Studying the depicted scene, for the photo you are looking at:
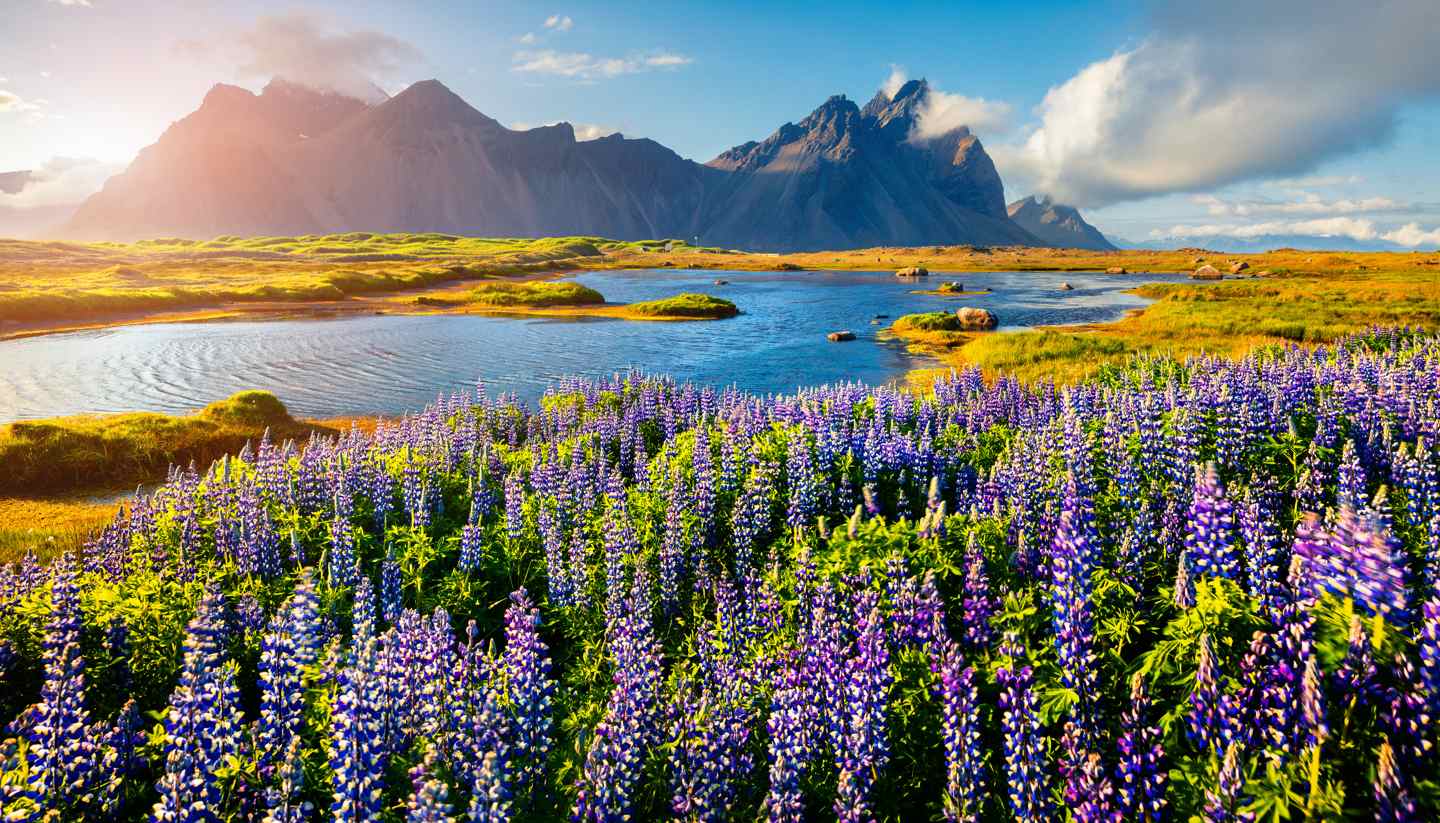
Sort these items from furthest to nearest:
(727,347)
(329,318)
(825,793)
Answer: (329,318) → (727,347) → (825,793)

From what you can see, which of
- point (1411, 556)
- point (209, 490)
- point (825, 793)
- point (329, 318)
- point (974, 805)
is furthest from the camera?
point (329, 318)

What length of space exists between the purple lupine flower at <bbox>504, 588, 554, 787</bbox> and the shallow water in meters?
24.1

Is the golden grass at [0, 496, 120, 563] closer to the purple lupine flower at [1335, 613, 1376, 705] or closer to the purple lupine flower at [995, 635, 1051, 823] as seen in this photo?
the purple lupine flower at [995, 635, 1051, 823]

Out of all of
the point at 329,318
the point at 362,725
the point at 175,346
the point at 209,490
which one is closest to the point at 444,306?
the point at 329,318

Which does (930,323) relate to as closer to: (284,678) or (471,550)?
(471,550)

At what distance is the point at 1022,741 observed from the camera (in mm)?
5094

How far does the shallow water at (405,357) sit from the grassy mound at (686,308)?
2.46 metres

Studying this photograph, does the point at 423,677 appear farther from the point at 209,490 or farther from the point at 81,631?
the point at 209,490

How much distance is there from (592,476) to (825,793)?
795 centimetres

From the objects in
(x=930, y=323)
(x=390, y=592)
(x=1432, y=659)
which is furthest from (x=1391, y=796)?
(x=930, y=323)

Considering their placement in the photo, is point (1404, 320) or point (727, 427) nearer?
point (727, 427)

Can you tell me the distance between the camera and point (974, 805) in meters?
4.88

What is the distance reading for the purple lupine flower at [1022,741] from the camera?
4.79 meters

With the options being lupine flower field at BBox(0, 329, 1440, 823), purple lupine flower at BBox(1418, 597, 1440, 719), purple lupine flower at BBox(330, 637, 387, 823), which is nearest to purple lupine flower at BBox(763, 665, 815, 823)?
lupine flower field at BBox(0, 329, 1440, 823)
